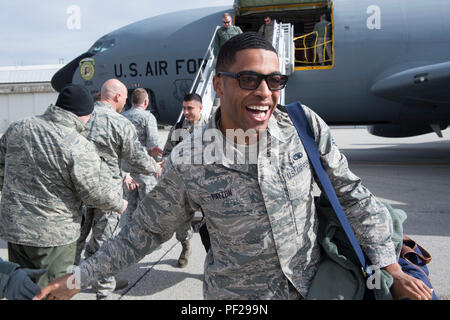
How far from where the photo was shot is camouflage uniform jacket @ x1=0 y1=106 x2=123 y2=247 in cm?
249

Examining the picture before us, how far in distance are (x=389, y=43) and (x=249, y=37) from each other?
9.32 meters

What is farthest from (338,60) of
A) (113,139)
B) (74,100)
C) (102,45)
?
(74,100)

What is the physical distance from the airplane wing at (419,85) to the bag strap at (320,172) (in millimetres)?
8603

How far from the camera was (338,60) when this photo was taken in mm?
9500

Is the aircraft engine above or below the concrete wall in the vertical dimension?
below

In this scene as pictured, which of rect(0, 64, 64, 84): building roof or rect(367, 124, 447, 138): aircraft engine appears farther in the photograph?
rect(0, 64, 64, 84): building roof

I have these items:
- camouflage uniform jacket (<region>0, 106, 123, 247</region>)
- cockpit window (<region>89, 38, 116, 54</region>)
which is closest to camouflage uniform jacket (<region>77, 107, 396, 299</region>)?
camouflage uniform jacket (<region>0, 106, 123, 247</region>)

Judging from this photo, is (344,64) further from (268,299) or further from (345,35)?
(268,299)

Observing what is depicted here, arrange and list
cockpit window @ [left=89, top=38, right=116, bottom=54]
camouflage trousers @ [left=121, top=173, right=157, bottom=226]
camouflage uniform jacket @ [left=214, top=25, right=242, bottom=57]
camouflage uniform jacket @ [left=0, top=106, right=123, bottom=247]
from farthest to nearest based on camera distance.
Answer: cockpit window @ [left=89, top=38, right=116, bottom=54], camouflage uniform jacket @ [left=214, top=25, right=242, bottom=57], camouflage trousers @ [left=121, top=173, right=157, bottom=226], camouflage uniform jacket @ [left=0, top=106, right=123, bottom=247]

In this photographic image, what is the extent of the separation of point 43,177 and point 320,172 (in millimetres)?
1969

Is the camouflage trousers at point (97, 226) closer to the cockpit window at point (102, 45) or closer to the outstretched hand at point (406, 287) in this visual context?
the outstretched hand at point (406, 287)

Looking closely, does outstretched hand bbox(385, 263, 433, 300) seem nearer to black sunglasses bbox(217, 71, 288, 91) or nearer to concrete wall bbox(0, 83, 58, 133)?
black sunglasses bbox(217, 71, 288, 91)

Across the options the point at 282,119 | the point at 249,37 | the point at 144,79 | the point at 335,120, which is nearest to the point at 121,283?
the point at 282,119

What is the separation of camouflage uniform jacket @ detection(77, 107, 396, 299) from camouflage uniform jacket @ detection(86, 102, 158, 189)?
5.99 feet
